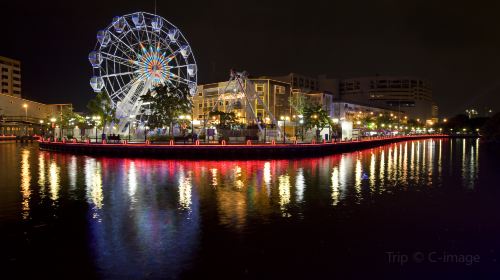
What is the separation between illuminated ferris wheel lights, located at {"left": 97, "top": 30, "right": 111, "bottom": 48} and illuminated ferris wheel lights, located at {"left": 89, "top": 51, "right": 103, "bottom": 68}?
1.44 metres

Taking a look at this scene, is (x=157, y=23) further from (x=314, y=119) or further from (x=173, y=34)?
(x=314, y=119)

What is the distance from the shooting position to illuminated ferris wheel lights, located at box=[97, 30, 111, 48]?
56625 mm

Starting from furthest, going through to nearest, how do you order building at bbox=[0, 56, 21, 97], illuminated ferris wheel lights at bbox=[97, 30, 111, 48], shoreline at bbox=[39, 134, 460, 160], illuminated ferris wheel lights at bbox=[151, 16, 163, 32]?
building at bbox=[0, 56, 21, 97] → illuminated ferris wheel lights at bbox=[151, 16, 163, 32] → illuminated ferris wheel lights at bbox=[97, 30, 111, 48] → shoreline at bbox=[39, 134, 460, 160]

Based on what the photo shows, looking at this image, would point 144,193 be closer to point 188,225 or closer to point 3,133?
point 188,225

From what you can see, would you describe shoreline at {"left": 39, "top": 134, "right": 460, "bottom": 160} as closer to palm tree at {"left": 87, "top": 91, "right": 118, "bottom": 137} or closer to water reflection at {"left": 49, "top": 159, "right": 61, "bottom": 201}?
water reflection at {"left": 49, "top": 159, "right": 61, "bottom": 201}

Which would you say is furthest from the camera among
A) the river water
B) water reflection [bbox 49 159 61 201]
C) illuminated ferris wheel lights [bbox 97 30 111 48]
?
illuminated ferris wheel lights [bbox 97 30 111 48]

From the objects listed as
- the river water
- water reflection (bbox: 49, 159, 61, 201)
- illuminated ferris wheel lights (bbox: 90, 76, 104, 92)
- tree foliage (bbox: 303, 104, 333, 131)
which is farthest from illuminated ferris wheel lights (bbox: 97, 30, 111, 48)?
tree foliage (bbox: 303, 104, 333, 131)

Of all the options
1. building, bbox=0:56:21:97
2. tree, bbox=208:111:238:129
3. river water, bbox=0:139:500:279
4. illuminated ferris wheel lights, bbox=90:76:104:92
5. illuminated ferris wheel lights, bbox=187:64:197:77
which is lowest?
river water, bbox=0:139:500:279

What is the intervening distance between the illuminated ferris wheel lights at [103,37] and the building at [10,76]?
11645 centimetres

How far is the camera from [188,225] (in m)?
15.4

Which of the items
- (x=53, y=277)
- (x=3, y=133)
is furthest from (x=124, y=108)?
(x=3, y=133)

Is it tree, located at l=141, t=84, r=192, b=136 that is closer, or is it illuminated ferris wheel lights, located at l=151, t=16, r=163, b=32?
illuminated ferris wheel lights, located at l=151, t=16, r=163, b=32

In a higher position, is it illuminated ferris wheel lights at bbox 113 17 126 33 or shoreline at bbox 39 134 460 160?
illuminated ferris wheel lights at bbox 113 17 126 33

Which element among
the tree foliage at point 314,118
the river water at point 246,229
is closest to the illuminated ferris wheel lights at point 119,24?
the river water at point 246,229
